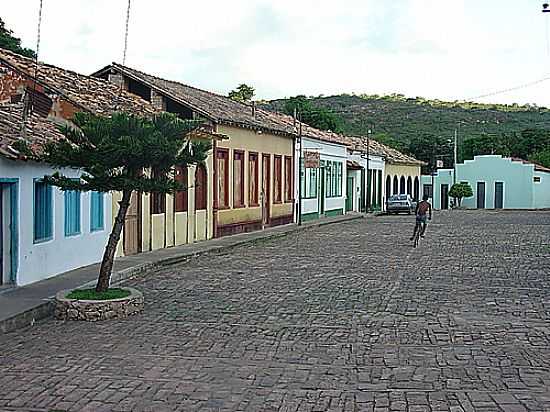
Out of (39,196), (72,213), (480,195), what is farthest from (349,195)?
(39,196)

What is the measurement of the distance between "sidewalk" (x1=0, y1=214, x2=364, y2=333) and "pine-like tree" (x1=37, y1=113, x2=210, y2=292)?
3.46ft

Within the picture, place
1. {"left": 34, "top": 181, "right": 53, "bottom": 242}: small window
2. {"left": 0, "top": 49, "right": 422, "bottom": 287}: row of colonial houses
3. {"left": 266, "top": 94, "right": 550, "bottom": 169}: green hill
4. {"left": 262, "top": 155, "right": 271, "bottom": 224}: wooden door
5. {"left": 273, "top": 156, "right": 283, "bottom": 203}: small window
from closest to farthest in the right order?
1. {"left": 0, "top": 49, "right": 422, "bottom": 287}: row of colonial houses
2. {"left": 34, "top": 181, "right": 53, "bottom": 242}: small window
3. {"left": 262, "top": 155, "right": 271, "bottom": 224}: wooden door
4. {"left": 273, "top": 156, "right": 283, "bottom": 203}: small window
5. {"left": 266, "top": 94, "right": 550, "bottom": 169}: green hill

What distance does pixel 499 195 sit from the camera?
67562 mm

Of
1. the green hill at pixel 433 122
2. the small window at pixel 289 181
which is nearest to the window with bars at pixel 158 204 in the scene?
the small window at pixel 289 181

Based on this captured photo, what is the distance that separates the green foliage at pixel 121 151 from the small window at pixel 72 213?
4.20m

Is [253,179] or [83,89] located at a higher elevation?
[83,89]

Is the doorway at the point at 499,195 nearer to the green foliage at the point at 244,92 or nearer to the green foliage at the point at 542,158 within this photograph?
the green foliage at the point at 542,158

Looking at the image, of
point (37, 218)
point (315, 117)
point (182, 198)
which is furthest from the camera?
point (315, 117)

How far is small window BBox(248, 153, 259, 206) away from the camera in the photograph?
3105 cm

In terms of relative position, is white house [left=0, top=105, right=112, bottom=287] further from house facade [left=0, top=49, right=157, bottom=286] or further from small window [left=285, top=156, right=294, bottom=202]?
small window [left=285, top=156, right=294, bottom=202]

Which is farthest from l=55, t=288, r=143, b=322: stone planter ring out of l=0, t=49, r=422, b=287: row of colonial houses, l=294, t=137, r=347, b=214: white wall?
l=294, t=137, r=347, b=214: white wall

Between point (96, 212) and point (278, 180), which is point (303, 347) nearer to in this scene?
point (96, 212)

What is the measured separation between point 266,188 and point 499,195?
3827 centimetres

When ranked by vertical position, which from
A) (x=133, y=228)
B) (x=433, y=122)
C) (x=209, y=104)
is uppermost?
(x=433, y=122)
